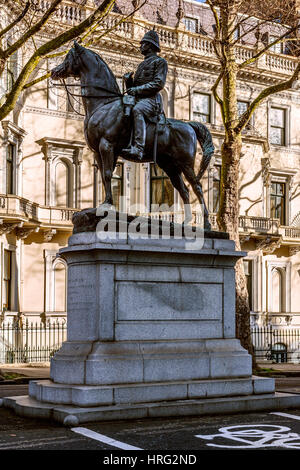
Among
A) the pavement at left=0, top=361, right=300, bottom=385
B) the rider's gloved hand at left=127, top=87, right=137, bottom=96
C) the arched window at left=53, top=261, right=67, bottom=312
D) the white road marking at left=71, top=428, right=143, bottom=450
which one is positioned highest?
the rider's gloved hand at left=127, top=87, right=137, bottom=96

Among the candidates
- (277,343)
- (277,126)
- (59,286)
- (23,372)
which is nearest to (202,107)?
(277,126)

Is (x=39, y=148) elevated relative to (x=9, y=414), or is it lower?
elevated

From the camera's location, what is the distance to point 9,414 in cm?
1048

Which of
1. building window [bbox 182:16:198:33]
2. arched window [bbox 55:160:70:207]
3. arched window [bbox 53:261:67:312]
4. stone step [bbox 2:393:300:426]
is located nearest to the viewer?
stone step [bbox 2:393:300:426]

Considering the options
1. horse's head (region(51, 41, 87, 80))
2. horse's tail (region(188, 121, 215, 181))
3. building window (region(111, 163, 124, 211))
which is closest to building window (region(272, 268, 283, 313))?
building window (region(111, 163, 124, 211))

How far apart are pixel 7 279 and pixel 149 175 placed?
27.6 ft

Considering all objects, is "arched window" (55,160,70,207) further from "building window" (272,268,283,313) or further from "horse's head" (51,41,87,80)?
"horse's head" (51,41,87,80)

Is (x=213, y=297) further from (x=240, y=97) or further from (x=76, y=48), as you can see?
(x=240, y=97)

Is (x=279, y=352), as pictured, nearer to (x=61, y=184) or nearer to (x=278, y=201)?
(x=278, y=201)

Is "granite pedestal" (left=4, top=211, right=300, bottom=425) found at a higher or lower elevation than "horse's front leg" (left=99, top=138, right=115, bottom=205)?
lower

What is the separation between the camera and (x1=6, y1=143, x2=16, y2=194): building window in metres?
30.2

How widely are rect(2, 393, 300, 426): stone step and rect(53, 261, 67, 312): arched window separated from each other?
20.7 metres
